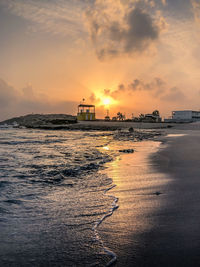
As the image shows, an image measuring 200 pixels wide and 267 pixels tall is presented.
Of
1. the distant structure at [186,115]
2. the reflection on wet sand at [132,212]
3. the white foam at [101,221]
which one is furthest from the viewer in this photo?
the distant structure at [186,115]

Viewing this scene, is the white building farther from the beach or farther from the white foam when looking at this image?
the white foam

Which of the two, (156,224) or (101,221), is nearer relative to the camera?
(156,224)

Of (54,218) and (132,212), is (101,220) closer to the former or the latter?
(132,212)

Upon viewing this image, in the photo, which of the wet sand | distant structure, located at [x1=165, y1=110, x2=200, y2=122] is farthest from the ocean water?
distant structure, located at [x1=165, y1=110, x2=200, y2=122]

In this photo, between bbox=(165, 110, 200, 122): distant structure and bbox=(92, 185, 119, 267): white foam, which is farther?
bbox=(165, 110, 200, 122): distant structure

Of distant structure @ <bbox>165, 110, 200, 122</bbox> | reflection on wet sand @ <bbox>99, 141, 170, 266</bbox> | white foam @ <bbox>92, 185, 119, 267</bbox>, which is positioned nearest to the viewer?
white foam @ <bbox>92, 185, 119, 267</bbox>

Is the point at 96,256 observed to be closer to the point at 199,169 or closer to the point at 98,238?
the point at 98,238

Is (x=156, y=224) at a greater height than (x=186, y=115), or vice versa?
(x=186, y=115)

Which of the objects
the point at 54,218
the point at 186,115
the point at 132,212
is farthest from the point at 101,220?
the point at 186,115

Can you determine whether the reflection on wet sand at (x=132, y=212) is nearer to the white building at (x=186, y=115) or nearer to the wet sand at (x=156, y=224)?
the wet sand at (x=156, y=224)

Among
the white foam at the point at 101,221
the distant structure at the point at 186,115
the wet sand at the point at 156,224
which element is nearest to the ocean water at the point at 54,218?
the white foam at the point at 101,221

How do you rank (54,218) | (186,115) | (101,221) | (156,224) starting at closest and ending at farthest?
(156,224), (101,221), (54,218), (186,115)

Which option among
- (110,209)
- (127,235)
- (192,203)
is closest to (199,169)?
(192,203)

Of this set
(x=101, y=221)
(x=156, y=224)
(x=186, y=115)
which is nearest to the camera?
(x=156, y=224)
